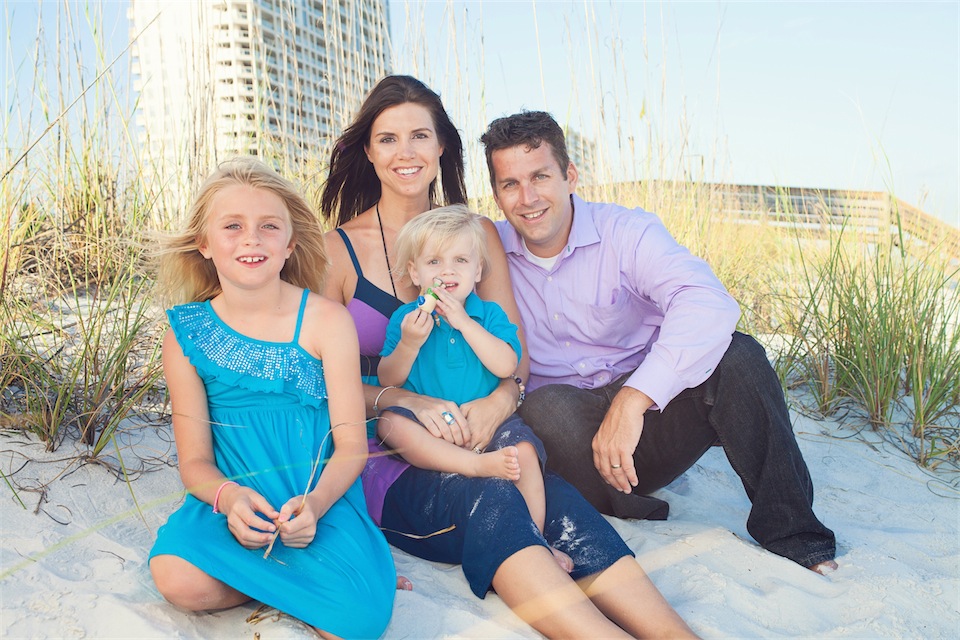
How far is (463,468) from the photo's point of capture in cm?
195

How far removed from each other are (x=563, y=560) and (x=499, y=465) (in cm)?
26

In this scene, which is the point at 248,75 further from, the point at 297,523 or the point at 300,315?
the point at 297,523

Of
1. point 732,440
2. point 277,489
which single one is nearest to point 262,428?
point 277,489

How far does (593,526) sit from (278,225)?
1055mm

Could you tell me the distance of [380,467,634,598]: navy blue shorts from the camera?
1.76m

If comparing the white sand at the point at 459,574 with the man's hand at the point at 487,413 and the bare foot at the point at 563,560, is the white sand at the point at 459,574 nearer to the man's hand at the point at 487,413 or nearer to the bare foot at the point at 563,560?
the bare foot at the point at 563,560

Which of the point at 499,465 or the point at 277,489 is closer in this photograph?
the point at 277,489

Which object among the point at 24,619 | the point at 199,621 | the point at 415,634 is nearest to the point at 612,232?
the point at 415,634

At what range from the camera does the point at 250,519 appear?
5.07ft

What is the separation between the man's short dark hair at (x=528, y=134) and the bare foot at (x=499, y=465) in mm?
959

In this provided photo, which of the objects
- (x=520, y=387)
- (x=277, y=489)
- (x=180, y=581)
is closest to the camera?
(x=180, y=581)

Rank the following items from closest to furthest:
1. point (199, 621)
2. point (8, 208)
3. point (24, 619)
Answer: point (24, 619) → point (199, 621) → point (8, 208)

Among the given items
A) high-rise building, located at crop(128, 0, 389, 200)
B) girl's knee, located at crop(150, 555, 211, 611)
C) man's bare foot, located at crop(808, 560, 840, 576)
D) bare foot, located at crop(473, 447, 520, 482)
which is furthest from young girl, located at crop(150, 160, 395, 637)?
high-rise building, located at crop(128, 0, 389, 200)

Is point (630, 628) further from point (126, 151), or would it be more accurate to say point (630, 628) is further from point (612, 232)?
point (126, 151)
